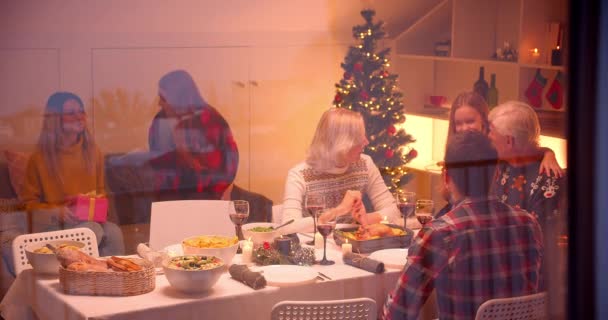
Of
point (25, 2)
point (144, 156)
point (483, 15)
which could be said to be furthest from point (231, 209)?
point (483, 15)

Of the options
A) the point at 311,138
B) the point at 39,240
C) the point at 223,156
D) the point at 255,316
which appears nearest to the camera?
the point at 255,316

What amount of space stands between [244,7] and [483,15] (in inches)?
30.3

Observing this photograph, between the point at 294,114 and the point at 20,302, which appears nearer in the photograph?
the point at 20,302

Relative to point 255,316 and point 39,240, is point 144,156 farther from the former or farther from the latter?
point 255,316

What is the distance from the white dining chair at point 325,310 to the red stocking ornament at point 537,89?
0.69 metres

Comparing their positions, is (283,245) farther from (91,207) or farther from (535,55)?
(535,55)

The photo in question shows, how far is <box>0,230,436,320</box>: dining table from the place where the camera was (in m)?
1.86

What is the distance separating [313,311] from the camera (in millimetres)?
1854

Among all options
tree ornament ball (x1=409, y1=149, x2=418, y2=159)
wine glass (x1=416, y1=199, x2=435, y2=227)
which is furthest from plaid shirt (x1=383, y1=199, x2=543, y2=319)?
tree ornament ball (x1=409, y1=149, x2=418, y2=159)

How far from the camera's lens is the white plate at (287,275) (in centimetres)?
204

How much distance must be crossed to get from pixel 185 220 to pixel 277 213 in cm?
32

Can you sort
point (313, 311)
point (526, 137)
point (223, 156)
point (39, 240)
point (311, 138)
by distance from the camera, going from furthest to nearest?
point (311, 138)
point (223, 156)
point (526, 137)
point (39, 240)
point (313, 311)

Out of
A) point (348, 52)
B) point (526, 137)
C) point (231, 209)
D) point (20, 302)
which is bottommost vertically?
point (20, 302)

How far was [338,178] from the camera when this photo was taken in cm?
285
